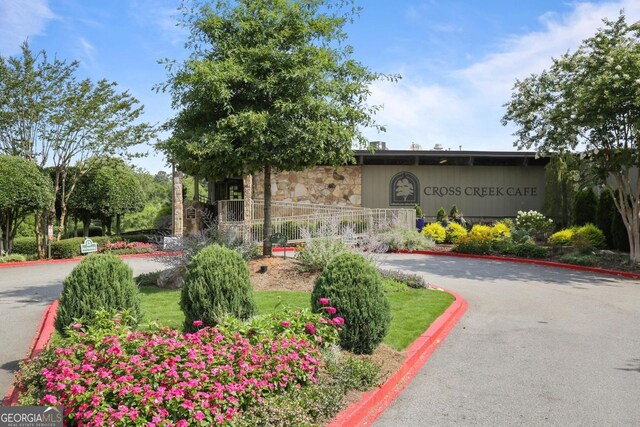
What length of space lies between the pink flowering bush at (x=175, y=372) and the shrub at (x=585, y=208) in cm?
1926

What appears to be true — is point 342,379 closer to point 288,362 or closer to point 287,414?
point 288,362

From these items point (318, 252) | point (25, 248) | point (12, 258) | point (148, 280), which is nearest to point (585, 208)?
point (318, 252)

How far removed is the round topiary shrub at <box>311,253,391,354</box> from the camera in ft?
19.9

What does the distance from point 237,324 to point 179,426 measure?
5.98 feet

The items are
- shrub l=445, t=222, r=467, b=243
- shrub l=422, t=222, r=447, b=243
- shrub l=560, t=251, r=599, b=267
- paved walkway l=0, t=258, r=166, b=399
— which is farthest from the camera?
shrub l=422, t=222, r=447, b=243

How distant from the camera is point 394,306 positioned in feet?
30.8

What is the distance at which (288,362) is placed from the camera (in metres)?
4.68

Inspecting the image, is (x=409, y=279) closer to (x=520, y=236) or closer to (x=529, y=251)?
(x=529, y=251)

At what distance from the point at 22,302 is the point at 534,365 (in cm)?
960

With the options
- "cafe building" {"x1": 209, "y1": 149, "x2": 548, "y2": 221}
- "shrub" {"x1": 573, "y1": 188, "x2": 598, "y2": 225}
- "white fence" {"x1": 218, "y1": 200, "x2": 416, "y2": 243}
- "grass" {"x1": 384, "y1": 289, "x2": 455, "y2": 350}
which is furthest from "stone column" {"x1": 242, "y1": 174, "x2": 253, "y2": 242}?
"shrub" {"x1": 573, "y1": 188, "x2": 598, "y2": 225}

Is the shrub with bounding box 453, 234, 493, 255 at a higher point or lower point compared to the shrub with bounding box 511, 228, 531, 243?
lower

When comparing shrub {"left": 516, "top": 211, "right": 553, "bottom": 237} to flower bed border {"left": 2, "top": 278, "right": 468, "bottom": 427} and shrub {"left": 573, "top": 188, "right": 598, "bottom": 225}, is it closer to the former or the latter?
shrub {"left": 573, "top": 188, "right": 598, "bottom": 225}

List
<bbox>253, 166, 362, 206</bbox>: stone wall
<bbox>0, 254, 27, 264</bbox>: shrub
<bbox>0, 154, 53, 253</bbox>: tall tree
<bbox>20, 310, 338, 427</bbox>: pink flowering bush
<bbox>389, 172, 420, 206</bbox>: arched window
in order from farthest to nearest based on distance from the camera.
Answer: <bbox>389, 172, 420, 206</bbox>: arched window
<bbox>253, 166, 362, 206</bbox>: stone wall
<bbox>0, 254, 27, 264</bbox>: shrub
<bbox>0, 154, 53, 253</bbox>: tall tree
<bbox>20, 310, 338, 427</bbox>: pink flowering bush
